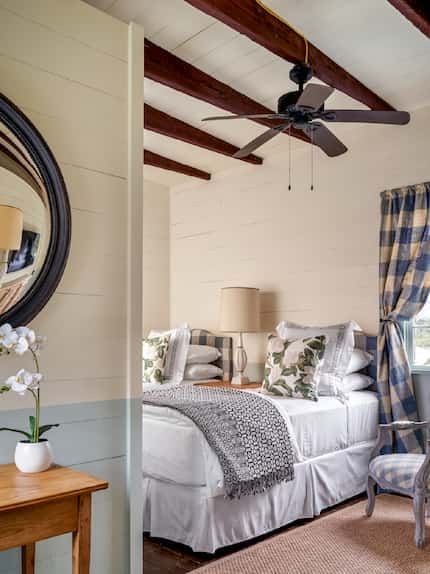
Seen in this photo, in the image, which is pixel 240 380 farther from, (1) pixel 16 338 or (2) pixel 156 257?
(1) pixel 16 338

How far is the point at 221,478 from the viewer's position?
2.81 m

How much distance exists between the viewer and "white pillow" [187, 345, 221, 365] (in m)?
4.89

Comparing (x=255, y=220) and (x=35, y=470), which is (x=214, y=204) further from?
(x=35, y=470)

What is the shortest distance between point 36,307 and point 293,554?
1926 mm

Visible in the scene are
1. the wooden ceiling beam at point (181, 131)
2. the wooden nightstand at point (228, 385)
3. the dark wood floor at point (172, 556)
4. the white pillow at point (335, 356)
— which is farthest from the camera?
the wooden nightstand at point (228, 385)

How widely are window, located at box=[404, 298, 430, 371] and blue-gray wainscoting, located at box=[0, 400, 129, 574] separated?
8.26ft

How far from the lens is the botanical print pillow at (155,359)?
443 cm

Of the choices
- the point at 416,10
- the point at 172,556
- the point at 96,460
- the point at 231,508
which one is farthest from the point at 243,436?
the point at 416,10

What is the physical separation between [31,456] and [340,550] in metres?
1.92

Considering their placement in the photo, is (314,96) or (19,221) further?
(314,96)

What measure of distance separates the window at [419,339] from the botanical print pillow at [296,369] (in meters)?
0.67

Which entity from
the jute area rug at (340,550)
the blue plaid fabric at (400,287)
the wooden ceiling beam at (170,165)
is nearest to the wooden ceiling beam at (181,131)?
the wooden ceiling beam at (170,165)

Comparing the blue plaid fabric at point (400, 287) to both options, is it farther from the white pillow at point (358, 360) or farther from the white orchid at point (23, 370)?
the white orchid at point (23, 370)

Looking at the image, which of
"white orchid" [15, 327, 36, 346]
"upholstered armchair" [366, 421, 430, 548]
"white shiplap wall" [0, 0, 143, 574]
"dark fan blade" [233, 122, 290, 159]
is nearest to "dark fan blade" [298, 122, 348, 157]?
"dark fan blade" [233, 122, 290, 159]
